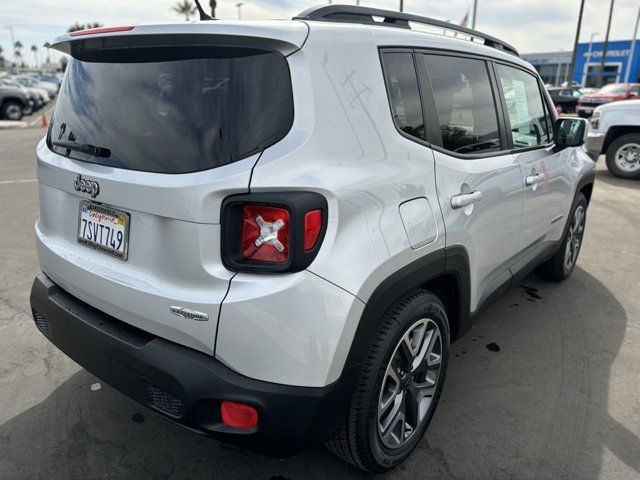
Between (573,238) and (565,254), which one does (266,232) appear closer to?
(565,254)

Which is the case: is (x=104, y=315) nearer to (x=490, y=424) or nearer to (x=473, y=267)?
(x=473, y=267)

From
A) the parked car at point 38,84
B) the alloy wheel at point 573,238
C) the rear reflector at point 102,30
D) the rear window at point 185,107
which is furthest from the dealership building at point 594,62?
the rear window at point 185,107

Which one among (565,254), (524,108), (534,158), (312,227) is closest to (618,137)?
(565,254)

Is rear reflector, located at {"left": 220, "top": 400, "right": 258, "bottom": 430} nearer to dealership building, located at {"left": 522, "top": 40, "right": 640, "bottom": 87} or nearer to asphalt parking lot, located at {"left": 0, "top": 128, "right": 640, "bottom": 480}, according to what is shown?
asphalt parking lot, located at {"left": 0, "top": 128, "right": 640, "bottom": 480}

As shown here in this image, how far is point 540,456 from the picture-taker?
2.38 meters

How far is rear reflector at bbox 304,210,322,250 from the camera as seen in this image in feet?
5.44

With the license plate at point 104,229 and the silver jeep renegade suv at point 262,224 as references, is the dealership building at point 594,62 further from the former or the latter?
the license plate at point 104,229

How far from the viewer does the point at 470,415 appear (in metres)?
2.67

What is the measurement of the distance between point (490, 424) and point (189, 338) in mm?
1665

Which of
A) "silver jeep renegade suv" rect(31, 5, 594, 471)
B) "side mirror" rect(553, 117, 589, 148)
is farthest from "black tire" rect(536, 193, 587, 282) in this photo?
"silver jeep renegade suv" rect(31, 5, 594, 471)

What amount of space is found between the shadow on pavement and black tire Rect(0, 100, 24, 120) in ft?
A: 66.0

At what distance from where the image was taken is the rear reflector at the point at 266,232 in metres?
1.65

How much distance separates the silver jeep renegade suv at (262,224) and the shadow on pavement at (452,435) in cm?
29

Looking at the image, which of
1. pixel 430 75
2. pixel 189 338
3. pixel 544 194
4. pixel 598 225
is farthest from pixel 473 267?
pixel 598 225
